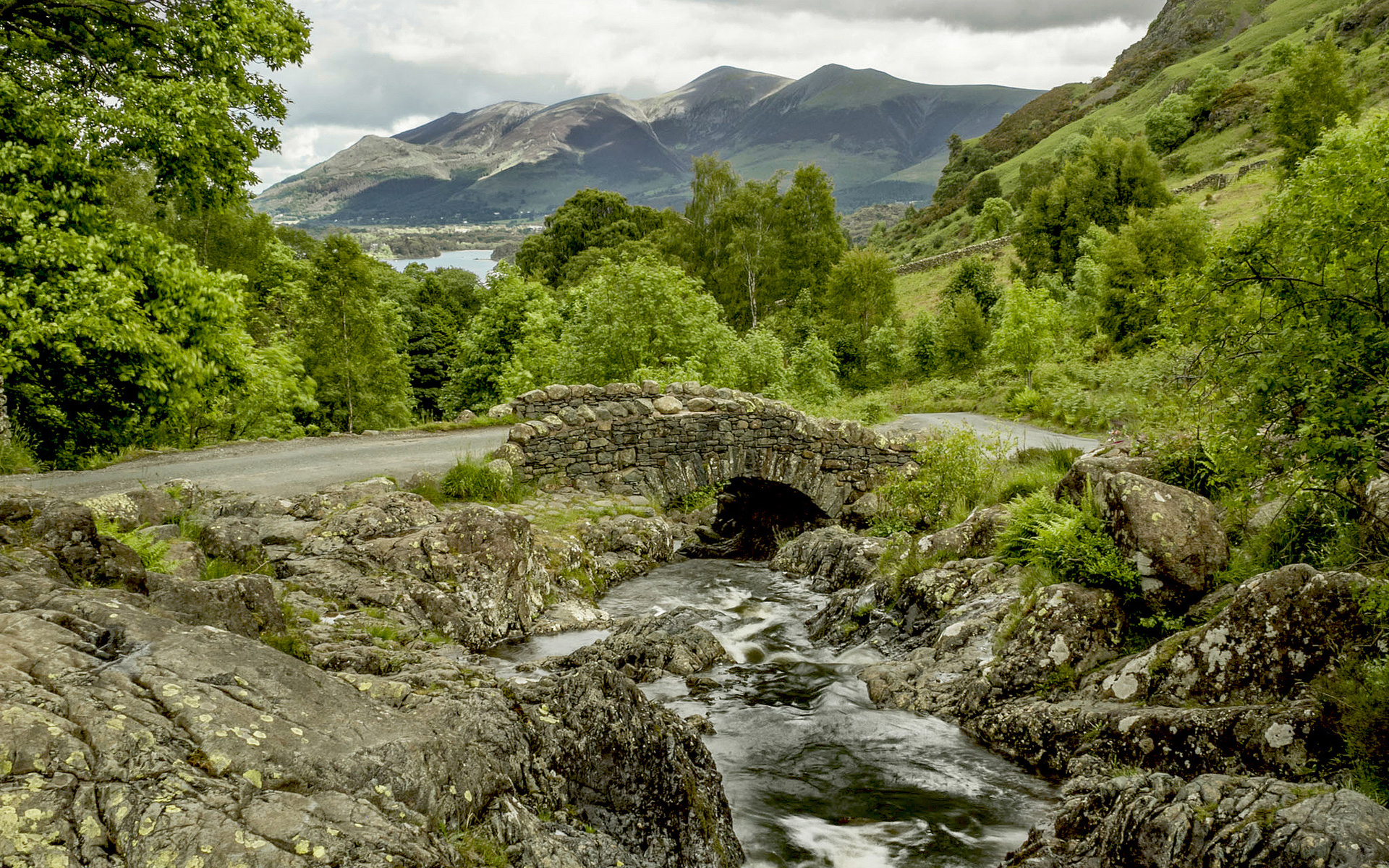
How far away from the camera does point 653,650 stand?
→ 31.3ft

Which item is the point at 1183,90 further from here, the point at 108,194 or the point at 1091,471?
the point at 108,194

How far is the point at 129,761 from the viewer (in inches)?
120

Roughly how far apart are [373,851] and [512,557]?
280 inches

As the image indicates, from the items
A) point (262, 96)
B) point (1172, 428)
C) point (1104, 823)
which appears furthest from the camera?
point (262, 96)

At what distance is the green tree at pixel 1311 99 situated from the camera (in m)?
46.3

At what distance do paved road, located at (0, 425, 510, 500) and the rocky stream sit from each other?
57.5 inches

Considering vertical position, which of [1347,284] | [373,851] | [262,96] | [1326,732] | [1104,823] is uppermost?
[262,96]

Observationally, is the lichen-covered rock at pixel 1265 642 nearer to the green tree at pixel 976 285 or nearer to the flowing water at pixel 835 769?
the flowing water at pixel 835 769

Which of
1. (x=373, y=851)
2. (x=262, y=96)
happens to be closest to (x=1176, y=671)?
(x=373, y=851)

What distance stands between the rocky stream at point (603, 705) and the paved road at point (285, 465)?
4.79 feet

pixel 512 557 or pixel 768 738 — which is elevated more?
pixel 512 557

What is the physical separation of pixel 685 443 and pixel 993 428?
13230mm

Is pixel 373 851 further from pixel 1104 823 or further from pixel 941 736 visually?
pixel 941 736

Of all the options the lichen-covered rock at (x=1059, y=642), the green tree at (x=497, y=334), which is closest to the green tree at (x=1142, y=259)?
the green tree at (x=497, y=334)
